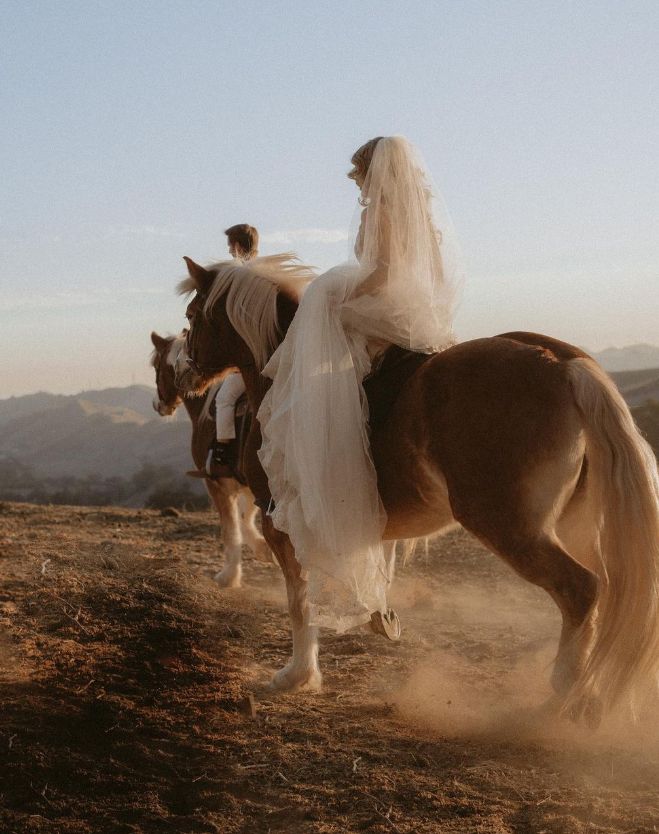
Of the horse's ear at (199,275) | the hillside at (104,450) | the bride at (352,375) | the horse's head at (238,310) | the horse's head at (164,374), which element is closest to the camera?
the bride at (352,375)

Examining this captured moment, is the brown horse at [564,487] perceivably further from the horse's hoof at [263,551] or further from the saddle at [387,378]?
the horse's hoof at [263,551]

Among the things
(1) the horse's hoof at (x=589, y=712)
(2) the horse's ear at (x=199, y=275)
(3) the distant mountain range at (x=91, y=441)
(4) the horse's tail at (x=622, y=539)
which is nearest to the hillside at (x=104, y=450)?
(3) the distant mountain range at (x=91, y=441)

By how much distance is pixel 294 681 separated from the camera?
4.96 metres

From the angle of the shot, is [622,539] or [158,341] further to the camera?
[158,341]

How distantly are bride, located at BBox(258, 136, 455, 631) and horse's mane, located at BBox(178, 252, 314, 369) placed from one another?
0.59 meters

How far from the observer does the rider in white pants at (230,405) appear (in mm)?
7238

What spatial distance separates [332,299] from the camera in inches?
174

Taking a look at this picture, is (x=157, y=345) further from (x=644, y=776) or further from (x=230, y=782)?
(x=644, y=776)

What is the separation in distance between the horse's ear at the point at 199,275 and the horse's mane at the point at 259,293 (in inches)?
4.4

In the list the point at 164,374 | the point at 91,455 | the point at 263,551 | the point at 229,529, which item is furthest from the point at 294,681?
the point at 91,455

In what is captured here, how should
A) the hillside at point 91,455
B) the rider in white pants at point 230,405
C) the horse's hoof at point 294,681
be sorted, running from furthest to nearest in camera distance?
the hillside at point 91,455 < the rider in white pants at point 230,405 < the horse's hoof at point 294,681

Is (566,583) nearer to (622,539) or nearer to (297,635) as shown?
(622,539)

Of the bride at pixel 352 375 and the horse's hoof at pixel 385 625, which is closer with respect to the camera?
the bride at pixel 352 375

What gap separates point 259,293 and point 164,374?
3835 millimetres
